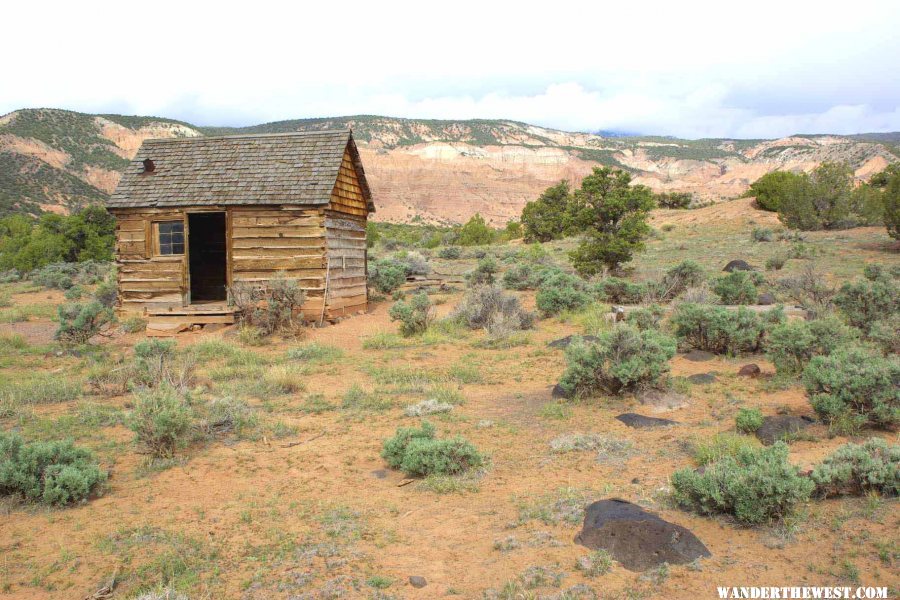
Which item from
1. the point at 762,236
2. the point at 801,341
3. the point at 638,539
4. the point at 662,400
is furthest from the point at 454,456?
the point at 762,236

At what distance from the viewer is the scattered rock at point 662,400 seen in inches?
251

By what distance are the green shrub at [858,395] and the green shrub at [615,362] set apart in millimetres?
1680

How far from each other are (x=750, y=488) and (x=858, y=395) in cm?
235

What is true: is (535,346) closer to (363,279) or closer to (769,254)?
(363,279)

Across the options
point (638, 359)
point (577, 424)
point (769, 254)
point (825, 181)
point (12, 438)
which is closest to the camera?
point (12, 438)

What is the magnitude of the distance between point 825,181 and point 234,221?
24453mm

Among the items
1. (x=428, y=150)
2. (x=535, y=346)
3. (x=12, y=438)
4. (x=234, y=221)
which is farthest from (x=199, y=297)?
(x=428, y=150)

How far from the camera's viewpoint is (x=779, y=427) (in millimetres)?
5199

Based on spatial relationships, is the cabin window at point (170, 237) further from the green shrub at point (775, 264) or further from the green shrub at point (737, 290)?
the green shrub at point (775, 264)

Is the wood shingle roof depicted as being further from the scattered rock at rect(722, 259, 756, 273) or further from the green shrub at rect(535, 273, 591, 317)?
the scattered rock at rect(722, 259, 756, 273)

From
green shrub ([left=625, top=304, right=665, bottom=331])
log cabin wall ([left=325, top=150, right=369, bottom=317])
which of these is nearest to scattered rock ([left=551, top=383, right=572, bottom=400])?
green shrub ([left=625, top=304, right=665, bottom=331])

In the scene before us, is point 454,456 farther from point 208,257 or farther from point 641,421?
point 208,257

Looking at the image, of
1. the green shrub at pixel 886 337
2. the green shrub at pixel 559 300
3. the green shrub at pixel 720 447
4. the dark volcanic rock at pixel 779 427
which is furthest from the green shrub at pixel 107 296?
the green shrub at pixel 886 337

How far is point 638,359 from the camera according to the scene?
668cm
